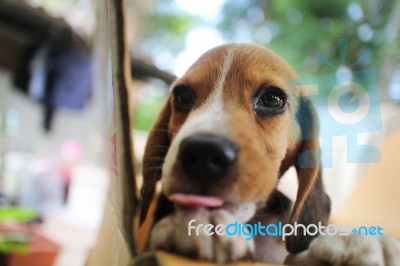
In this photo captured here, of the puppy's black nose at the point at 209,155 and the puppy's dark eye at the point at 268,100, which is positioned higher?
the puppy's dark eye at the point at 268,100

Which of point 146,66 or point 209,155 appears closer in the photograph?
point 209,155

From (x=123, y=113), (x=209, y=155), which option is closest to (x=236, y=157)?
(x=209, y=155)

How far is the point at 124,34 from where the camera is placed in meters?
0.33

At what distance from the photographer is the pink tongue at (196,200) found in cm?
26

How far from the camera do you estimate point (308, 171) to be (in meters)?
0.29

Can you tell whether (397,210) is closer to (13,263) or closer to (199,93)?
(199,93)

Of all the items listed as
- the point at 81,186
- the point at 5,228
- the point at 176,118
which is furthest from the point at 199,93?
the point at 81,186

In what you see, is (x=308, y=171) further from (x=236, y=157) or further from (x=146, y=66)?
(x=146, y=66)

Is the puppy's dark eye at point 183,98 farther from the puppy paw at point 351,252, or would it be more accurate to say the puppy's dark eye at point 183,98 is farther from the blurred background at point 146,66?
the puppy paw at point 351,252

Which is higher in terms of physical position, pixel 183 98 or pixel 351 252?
pixel 183 98

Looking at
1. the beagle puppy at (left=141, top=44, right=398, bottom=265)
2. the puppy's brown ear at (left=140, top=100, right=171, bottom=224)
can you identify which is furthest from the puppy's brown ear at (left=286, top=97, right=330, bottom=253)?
A: the puppy's brown ear at (left=140, top=100, right=171, bottom=224)

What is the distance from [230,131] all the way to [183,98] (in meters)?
0.06

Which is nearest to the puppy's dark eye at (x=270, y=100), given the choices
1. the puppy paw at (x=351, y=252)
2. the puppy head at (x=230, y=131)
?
the puppy head at (x=230, y=131)

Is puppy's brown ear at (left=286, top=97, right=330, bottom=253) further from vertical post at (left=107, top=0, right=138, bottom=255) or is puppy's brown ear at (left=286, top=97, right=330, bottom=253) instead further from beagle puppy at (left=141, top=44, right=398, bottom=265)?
vertical post at (left=107, top=0, right=138, bottom=255)
